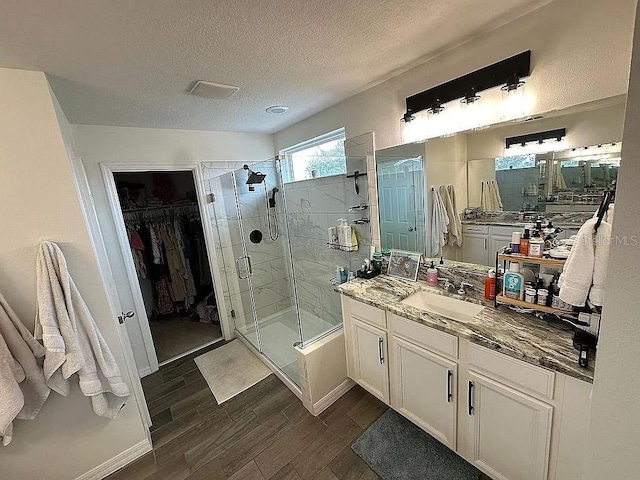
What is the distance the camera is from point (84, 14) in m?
1.04

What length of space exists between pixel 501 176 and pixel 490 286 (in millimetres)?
683

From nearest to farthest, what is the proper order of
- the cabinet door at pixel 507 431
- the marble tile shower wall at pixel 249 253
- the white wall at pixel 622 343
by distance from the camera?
the white wall at pixel 622 343 → the cabinet door at pixel 507 431 → the marble tile shower wall at pixel 249 253

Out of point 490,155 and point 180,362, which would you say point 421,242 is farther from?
point 180,362

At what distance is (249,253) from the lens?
3193mm

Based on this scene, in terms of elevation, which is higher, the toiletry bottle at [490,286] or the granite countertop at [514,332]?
the toiletry bottle at [490,286]

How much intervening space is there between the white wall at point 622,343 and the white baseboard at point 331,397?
1.60 meters

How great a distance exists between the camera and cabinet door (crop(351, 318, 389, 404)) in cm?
183

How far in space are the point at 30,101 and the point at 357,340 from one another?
2.46 meters

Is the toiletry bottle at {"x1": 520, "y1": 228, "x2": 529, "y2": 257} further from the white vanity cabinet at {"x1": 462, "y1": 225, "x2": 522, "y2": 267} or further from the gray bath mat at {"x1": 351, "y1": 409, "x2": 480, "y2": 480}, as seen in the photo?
the gray bath mat at {"x1": 351, "y1": 409, "x2": 480, "y2": 480}

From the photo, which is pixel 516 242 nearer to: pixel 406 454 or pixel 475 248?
pixel 475 248

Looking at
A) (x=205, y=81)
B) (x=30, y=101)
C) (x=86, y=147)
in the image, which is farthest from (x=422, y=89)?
(x=86, y=147)

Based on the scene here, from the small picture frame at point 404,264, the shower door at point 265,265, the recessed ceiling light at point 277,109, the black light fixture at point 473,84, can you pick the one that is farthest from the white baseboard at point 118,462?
the black light fixture at point 473,84

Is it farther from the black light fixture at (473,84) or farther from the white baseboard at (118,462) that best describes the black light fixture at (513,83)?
the white baseboard at (118,462)

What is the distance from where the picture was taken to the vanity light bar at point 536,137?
1377 millimetres
